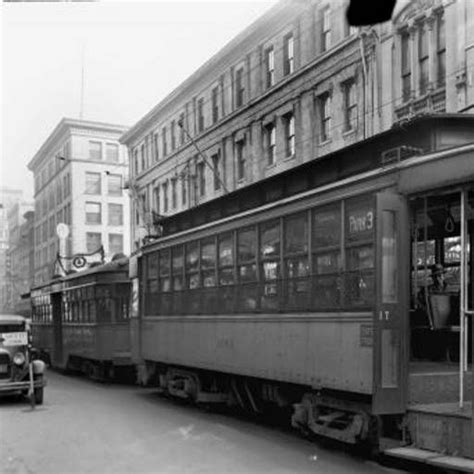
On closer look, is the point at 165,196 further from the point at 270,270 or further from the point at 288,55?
the point at 270,270

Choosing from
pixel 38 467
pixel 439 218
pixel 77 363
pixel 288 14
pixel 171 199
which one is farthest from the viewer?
pixel 171 199

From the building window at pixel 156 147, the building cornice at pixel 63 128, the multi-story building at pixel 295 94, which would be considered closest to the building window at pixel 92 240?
the multi-story building at pixel 295 94

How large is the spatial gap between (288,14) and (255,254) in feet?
63.0

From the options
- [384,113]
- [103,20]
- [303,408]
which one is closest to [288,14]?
[384,113]

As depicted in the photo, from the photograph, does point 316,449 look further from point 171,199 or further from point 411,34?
point 171,199

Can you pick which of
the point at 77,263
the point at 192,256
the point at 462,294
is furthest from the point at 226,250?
the point at 77,263

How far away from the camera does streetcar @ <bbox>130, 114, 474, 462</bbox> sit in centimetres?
720

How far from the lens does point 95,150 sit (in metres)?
35.7

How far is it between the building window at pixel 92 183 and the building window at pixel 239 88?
7914mm

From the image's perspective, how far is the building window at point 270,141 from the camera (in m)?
31.3

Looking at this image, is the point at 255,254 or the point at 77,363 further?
the point at 77,363

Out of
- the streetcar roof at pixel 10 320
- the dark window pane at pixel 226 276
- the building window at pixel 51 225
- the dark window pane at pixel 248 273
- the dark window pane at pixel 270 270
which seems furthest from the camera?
the building window at pixel 51 225

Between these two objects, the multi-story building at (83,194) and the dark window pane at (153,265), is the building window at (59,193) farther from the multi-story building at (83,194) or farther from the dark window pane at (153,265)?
the dark window pane at (153,265)

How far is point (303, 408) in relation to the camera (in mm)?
8914
